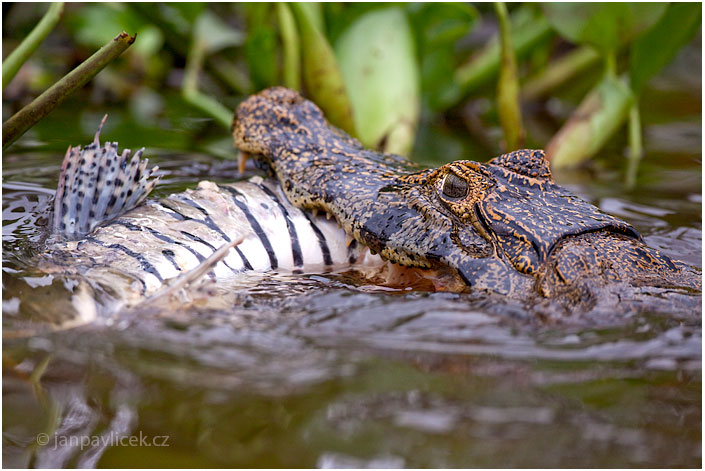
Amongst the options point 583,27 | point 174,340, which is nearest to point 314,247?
point 174,340

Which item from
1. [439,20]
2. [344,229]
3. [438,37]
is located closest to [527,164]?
[344,229]

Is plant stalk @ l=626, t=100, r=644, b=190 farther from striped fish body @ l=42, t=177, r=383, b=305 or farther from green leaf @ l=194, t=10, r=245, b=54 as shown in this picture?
green leaf @ l=194, t=10, r=245, b=54

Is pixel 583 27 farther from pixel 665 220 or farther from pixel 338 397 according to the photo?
pixel 338 397

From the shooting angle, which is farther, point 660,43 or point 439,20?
point 439,20

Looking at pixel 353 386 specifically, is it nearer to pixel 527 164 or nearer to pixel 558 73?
pixel 527 164

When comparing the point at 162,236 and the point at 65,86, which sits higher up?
the point at 65,86

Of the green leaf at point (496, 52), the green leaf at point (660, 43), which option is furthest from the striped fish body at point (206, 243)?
the green leaf at point (496, 52)

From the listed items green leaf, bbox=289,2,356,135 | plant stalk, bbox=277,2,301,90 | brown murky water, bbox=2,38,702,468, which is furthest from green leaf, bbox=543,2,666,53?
brown murky water, bbox=2,38,702,468
